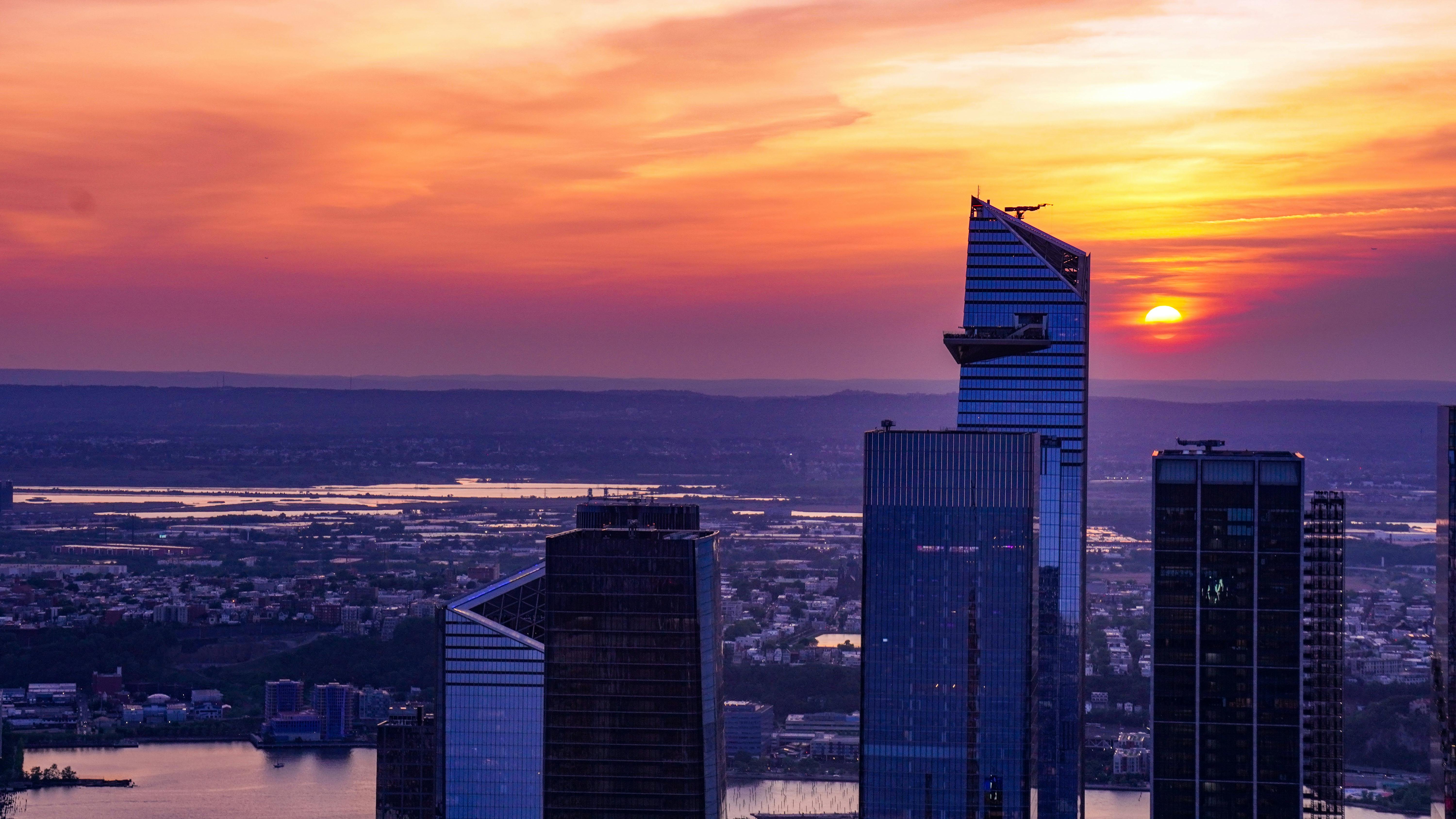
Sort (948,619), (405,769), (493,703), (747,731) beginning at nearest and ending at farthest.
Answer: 1. (948,619)
2. (493,703)
3. (405,769)
4. (747,731)

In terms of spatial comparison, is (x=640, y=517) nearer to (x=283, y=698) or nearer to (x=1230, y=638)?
(x=1230, y=638)

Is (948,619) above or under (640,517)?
under

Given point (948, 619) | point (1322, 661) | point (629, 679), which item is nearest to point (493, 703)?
point (629, 679)

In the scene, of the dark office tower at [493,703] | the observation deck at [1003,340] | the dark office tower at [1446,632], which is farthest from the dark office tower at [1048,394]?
the dark office tower at [493,703]

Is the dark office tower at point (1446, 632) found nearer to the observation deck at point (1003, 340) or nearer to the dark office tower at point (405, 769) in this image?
the observation deck at point (1003, 340)

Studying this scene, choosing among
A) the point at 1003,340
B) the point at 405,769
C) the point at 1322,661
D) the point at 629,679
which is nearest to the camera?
the point at 629,679

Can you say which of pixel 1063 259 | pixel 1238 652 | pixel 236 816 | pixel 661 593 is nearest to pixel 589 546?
pixel 661 593

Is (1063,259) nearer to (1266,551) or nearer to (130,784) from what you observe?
(1266,551)
